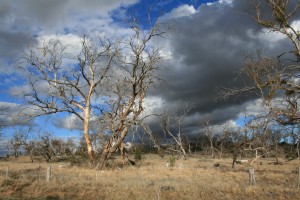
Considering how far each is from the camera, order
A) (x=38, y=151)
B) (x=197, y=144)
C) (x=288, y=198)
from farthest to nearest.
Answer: (x=197, y=144) < (x=38, y=151) < (x=288, y=198)

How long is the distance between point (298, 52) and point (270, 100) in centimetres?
300

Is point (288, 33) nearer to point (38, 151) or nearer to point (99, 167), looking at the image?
point (99, 167)

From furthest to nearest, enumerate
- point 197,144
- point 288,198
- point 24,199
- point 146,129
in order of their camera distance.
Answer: point 197,144, point 146,129, point 24,199, point 288,198

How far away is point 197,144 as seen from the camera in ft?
358

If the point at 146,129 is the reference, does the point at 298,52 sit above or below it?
above

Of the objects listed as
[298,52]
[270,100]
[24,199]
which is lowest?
[24,199]

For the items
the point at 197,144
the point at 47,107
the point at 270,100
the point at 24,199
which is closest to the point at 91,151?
the point at 47,107

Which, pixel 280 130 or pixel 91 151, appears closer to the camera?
pixel 280 130

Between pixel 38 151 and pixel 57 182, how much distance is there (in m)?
47.1

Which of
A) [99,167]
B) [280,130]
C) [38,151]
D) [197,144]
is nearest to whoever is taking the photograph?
[280,130]

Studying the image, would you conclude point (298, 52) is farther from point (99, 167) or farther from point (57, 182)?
point (99, 167)

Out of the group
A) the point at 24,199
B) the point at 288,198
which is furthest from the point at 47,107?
the point at 288,198

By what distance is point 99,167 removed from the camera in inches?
1297

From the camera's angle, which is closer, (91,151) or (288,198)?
(288,198)
